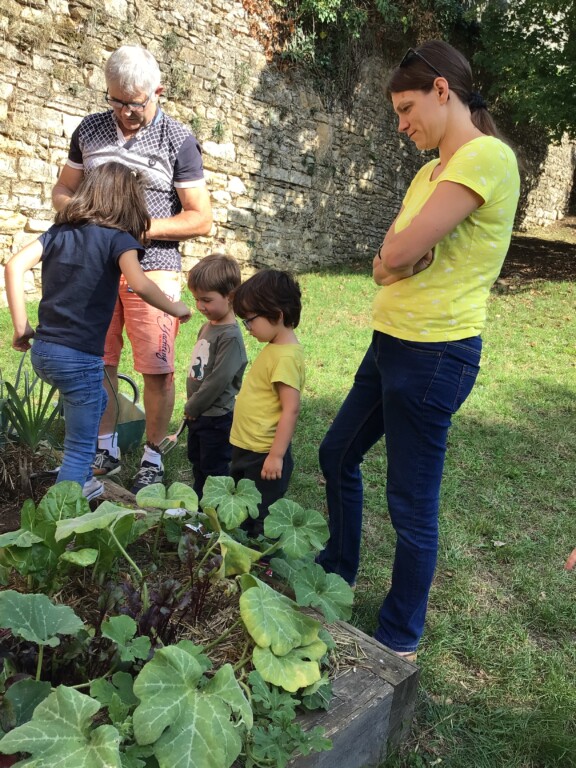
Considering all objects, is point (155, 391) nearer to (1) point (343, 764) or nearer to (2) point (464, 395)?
(2) point (464, 395)

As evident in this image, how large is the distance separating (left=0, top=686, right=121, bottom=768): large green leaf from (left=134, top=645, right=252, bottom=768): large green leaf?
0.26 ft

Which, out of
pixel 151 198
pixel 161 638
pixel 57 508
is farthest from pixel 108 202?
pixel 161 638

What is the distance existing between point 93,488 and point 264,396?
0.77 m

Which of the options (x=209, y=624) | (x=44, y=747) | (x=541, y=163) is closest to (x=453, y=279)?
(x=209, y=624)

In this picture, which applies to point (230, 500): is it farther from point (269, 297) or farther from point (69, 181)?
point (69, 181)

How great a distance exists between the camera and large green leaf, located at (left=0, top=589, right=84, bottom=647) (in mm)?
1350

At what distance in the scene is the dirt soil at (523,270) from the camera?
256cm

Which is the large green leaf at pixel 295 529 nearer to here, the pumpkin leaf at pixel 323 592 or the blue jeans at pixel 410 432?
the pumpkin leaf at pixel 323 592

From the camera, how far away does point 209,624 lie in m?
1.79

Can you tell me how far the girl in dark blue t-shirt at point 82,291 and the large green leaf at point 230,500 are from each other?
31.6 inches

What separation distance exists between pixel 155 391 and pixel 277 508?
1.57m

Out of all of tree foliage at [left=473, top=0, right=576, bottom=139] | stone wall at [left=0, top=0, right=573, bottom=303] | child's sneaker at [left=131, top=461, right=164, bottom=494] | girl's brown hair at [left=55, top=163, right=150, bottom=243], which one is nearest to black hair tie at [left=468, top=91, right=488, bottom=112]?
girl's brown hair at [left=55, top=163, right=150, bottom=243]

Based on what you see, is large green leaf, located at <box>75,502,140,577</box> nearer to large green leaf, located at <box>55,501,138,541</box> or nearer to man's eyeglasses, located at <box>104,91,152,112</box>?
large green leaf, located at <box>55,501,138,541</box>

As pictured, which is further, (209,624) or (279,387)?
(279,387)
